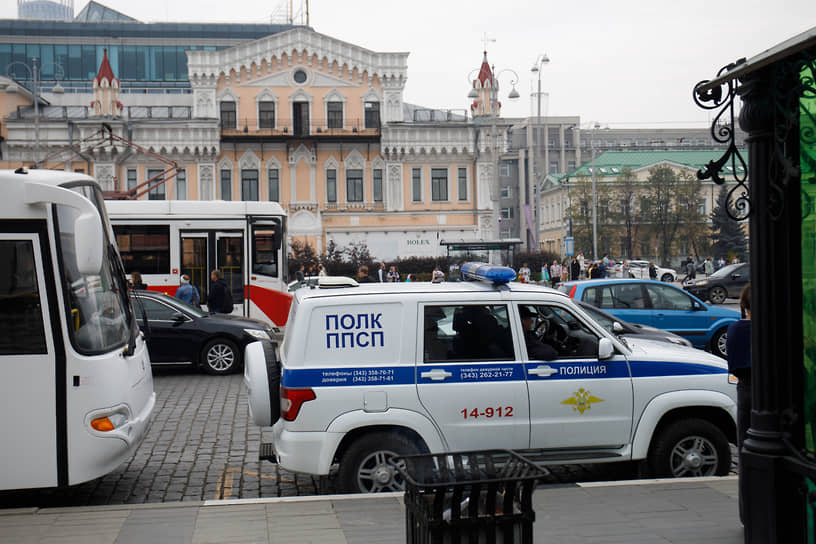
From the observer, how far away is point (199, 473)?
27.7ft

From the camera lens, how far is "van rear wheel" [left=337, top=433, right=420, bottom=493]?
692 centimetres

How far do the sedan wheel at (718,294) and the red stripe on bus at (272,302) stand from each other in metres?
19.5

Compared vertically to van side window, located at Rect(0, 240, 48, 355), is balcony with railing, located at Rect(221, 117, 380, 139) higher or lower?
higher

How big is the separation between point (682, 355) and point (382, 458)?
9.36 feet

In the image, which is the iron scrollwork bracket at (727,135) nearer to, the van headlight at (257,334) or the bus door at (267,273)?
the van headlight at (257,334)

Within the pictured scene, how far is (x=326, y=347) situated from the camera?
6.95 m

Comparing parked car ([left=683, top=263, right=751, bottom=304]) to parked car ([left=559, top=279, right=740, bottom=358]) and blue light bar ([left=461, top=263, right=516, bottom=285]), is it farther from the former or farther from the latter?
blue light bar ([left=461, top=263, right=516, bottom=285])

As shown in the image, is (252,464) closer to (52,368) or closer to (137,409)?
(137,409)

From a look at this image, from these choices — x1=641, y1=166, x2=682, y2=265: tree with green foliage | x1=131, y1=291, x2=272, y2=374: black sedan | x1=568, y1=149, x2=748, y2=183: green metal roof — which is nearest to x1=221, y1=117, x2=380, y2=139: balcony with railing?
x1=641, y1=166, x2=682, y2=265: tree with green foliage

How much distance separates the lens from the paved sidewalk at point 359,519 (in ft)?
19.0

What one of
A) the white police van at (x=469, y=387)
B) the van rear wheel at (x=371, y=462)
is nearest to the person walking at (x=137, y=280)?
the white police van at (x=469, y=387)

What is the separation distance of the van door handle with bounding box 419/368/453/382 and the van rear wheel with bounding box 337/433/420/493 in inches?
21.0

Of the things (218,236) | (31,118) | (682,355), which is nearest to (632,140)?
(31,118)

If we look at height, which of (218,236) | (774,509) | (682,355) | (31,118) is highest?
(31,118)
